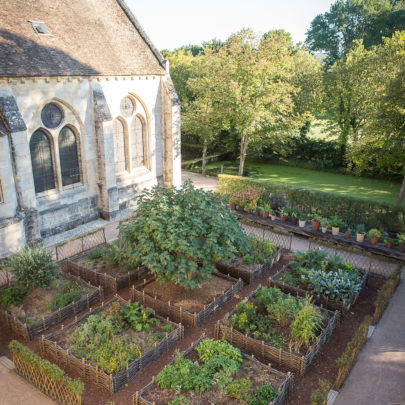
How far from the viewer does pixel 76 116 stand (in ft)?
66.7

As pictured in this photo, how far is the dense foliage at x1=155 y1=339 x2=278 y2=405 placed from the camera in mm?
9594

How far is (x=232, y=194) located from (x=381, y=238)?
9363 millimetres

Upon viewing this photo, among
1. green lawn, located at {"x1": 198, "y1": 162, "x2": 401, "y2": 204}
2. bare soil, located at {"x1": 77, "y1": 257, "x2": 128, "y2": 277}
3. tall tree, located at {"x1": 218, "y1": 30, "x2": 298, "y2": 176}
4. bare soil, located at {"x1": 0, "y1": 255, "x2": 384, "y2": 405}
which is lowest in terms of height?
bare soil, located at {"x1": 0, "y1": 255, "x2": 384, "y2": 405}

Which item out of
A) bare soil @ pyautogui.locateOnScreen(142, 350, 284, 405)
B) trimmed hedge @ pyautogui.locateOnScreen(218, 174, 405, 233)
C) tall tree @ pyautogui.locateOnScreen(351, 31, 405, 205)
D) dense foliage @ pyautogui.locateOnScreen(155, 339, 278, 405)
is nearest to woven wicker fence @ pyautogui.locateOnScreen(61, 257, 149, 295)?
dense foliage @ pyautogui.locateOnScreen(155, 339, 278, 405)

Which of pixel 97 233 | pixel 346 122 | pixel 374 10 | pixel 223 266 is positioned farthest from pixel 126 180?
pixel 374 10

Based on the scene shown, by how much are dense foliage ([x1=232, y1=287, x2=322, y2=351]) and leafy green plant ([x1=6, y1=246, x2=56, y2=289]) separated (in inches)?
273

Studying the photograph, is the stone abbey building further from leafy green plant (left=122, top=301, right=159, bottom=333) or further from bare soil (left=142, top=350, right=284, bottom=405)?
bare soil (left=142, top=350, right=284, bottom=405)

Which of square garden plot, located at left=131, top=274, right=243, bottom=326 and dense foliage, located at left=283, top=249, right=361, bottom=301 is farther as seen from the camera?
dense foliage, located at left=283, top=249, right=361, bottom=301

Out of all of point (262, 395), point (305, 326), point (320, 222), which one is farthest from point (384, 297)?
point (320, 222)

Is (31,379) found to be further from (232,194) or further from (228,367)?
(232,194)

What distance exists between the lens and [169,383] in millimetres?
9977

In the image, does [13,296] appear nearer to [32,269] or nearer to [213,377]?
[32,269]

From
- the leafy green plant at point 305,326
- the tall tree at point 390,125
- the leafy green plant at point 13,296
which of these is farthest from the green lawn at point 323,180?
the leafy green plant at point 13,296

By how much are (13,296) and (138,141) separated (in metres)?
13.5
